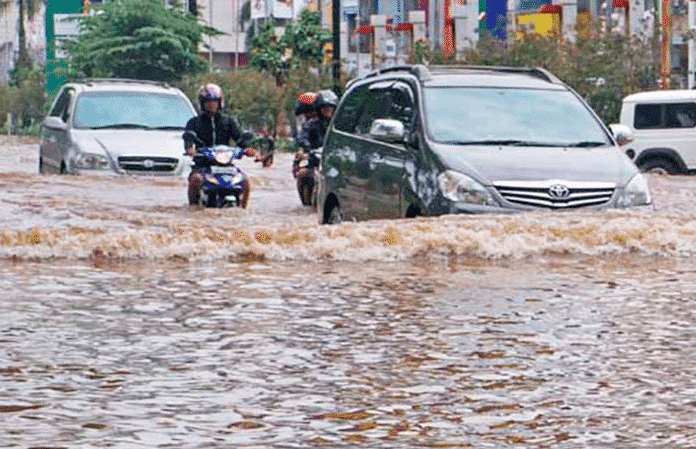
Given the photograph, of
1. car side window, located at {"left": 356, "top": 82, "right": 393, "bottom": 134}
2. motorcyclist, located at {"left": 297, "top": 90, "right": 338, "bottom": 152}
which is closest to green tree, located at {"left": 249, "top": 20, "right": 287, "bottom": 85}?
motorcyclist, located at {"left": 297, "top": 90, "right": 338, "bottom": 152}

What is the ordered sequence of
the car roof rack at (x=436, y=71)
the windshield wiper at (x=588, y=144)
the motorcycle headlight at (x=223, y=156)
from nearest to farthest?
the windshield wiper at (x=588, y=144)
the car roof rack at (x=436, y=71)
the motorcycle headlight at (x=223, y=156)

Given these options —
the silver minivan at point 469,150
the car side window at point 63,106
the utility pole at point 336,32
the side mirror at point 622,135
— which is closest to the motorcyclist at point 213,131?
the silver minivan at point 469,150

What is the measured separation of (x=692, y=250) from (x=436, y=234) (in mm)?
1760

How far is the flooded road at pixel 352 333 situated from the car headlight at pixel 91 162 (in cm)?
892

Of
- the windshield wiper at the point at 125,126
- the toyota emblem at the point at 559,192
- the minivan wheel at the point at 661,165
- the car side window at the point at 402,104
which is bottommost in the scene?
the minivan wheel at the point at 661,165

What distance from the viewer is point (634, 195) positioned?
17047mm

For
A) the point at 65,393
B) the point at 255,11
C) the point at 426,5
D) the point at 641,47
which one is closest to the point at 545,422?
the point at 65,393

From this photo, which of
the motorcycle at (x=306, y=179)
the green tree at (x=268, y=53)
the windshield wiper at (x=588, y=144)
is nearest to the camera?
the windshield wiper at (x=588, y=144)

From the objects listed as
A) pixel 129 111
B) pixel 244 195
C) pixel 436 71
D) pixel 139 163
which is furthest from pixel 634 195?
pixel 129 111

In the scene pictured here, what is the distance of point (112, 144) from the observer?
27797 millimetres

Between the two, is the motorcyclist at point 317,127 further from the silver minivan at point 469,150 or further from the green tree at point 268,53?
the green tree at point 268,53

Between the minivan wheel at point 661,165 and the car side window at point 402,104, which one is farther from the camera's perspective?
the minivan wheel at point 661,165

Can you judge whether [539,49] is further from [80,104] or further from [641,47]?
[80,104]

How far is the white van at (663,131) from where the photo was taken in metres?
40.2
